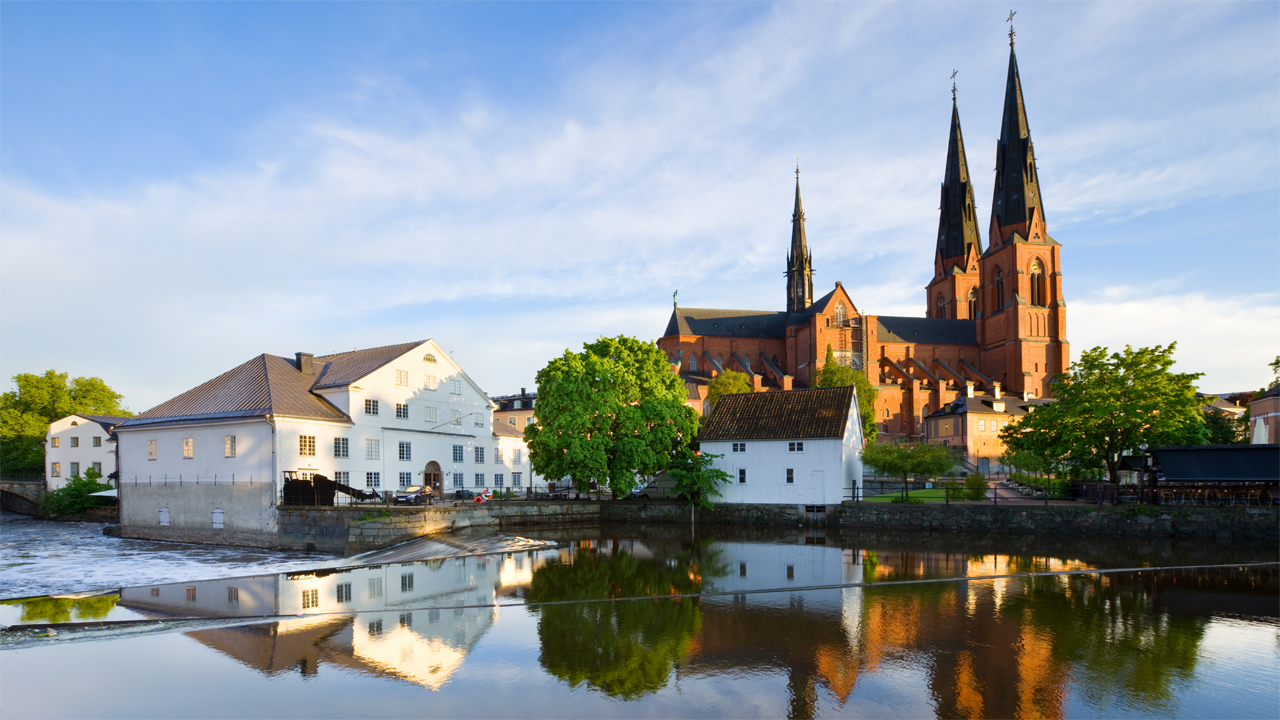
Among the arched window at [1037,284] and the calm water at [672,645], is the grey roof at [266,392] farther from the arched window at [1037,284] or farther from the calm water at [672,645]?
the arched window at [1037,284]

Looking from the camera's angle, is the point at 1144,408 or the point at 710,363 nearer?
the point at 1144,408

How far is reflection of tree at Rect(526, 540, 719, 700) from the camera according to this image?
42.8ft

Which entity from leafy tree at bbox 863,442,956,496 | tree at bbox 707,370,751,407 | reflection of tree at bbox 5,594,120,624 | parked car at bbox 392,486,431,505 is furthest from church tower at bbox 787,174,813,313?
reflection of tree at bbox 5,594,120,624

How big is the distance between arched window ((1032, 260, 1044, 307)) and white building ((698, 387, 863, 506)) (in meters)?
69.5

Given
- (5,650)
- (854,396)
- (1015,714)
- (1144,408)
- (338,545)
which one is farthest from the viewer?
(854,396)

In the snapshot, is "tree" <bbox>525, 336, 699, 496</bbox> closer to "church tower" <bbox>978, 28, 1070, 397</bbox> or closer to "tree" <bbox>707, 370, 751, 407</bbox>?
"tree" <bbox>707, 370, 751, 407</bbox>

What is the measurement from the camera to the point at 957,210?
117438mm

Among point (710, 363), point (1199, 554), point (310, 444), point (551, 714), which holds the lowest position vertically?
point (1199, 554)

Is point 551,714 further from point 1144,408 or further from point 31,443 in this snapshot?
point 31,443

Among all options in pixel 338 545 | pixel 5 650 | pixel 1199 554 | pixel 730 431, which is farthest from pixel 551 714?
pixel 730 431

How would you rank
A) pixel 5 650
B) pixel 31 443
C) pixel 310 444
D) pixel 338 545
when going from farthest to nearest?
pixel 31 443 → pixel 310 444 → pixel 338 545 → pixel 5 650

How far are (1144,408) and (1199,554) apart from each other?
11.9 meters

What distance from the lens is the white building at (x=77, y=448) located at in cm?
6206

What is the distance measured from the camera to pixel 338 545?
102 ft
